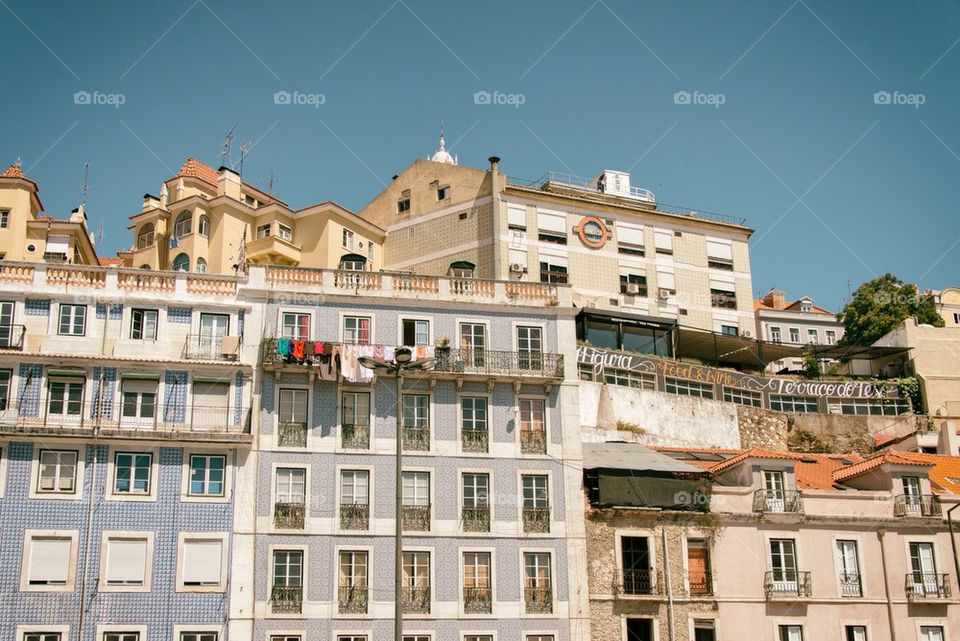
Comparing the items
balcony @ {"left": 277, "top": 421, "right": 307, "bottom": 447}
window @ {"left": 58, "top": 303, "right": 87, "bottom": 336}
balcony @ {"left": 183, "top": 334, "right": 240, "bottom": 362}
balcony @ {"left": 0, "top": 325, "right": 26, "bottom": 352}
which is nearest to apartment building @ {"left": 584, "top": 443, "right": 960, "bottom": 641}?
balcony @ {"left": 277, "top": 421, "right": 307, "bottom": 447}

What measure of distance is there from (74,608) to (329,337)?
14281 millimetres

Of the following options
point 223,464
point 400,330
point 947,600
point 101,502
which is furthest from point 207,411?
point 947,600

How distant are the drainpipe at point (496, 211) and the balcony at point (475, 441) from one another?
24.5 meters

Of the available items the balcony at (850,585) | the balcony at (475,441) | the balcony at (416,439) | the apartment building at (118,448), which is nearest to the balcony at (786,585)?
the balcony at (850,585)

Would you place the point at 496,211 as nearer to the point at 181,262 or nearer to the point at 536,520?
the point at 181,262

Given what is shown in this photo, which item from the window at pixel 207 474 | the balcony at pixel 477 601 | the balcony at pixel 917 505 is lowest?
the balcony at pixel 477 601

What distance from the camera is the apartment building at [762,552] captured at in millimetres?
49000

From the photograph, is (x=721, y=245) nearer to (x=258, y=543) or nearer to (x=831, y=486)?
(x=831, y=486)

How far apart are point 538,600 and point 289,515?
34.0 feet

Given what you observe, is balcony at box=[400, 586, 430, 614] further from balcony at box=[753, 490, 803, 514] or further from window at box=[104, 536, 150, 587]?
balcony at box=[753, 490, 803, 514]

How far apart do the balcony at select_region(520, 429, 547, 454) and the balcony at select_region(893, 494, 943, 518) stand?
16.2 m

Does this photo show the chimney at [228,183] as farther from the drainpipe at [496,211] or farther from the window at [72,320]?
the window at [72,320]

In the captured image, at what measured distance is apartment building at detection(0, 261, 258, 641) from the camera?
43938 millimetres

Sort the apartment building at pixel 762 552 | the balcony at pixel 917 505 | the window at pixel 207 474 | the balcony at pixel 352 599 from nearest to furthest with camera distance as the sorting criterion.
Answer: the balcony at pixel 352 599 → the window at pixel 207 474 → the apartment building at pixel 762 552 → the balcony at pixel 917 505
